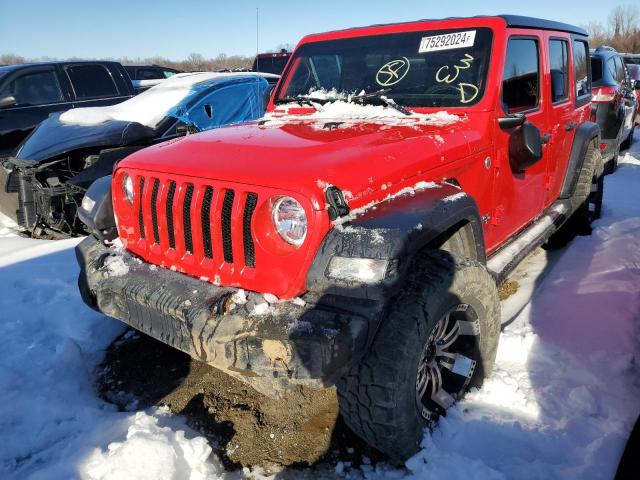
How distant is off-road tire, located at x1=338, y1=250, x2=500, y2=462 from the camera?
79.5 inches

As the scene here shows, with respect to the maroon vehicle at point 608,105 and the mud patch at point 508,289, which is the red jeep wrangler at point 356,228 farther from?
the maroon vehicle at point 608,105

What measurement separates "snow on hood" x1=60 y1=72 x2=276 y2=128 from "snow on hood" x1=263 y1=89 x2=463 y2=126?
290 cm

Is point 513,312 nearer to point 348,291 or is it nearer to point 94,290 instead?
point 348,291

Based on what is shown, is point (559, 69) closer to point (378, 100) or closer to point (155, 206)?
point (378, 100)

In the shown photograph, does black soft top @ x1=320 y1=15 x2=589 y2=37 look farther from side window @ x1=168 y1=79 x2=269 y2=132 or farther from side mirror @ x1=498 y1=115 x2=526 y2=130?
side window @ x1=168 y1=79 x2=269 y2=132

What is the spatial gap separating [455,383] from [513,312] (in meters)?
1.20

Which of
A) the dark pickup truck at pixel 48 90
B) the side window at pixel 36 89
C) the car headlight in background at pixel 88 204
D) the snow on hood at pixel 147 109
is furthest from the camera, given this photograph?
the side window at pixel 36 89

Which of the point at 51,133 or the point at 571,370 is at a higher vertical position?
the point at 51,133

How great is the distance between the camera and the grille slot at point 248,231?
2.05 metres

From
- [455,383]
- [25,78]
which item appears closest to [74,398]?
[455,383]

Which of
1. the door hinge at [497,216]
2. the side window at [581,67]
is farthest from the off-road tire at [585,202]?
the door hinge at [497,216]

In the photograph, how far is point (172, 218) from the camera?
2344 millimetres

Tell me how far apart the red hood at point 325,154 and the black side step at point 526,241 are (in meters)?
0.78

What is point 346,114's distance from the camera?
3.15 m
